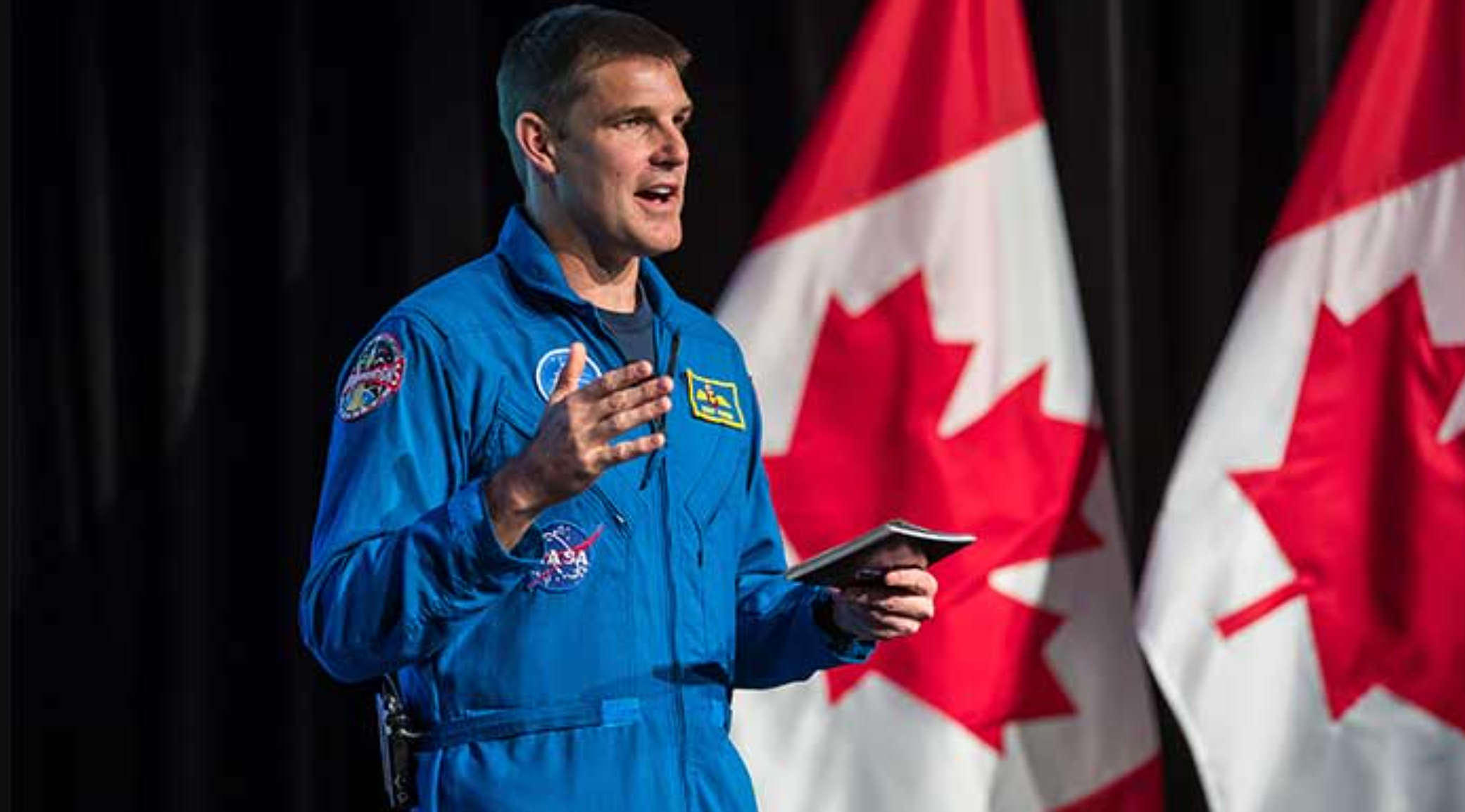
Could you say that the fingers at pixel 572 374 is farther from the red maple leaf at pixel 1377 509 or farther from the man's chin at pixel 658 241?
the red maple leaf at pixel 1377 509

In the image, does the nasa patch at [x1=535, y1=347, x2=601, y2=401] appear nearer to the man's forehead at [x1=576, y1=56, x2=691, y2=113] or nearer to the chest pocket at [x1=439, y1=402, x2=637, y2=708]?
the chest pocket at [x1=439, y1=402, x2=637, y2=708]

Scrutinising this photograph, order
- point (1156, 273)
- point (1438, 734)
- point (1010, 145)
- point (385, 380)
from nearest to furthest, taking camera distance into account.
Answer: point (385, 380) → point (1438, 734) → point (1010, 145) → point (1156, 273)

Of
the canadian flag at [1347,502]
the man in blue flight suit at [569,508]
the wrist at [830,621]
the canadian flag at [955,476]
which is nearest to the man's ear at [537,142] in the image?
the man in blue flight suit at [569,508]

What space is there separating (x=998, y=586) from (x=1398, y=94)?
939mm

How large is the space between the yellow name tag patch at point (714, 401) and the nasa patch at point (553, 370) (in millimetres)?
134

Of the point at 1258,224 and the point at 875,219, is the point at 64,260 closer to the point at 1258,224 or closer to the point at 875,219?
the point at 875,219

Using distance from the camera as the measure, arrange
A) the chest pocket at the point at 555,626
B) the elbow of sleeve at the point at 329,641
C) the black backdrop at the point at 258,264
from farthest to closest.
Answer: the black backdrop at the point at 258,264
the chest pocket at the point at 555,626
the elbow of sleeve at the point at 329,641

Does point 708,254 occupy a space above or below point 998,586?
above

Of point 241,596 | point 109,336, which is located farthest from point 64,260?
point 241,596

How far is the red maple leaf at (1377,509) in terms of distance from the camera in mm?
2570

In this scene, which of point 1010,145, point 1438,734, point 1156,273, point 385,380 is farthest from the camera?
point 1156,273

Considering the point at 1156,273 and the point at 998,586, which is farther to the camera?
the point at 1156,273

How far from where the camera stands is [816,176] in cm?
277

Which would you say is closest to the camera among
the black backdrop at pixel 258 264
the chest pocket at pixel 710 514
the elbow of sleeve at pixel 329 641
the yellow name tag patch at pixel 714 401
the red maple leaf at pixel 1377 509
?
the elbow of sleeve at pixel 329 641
